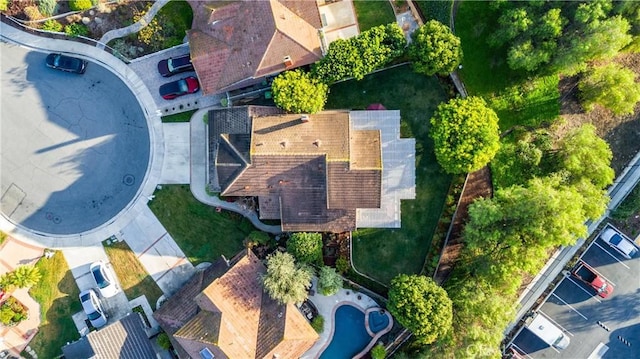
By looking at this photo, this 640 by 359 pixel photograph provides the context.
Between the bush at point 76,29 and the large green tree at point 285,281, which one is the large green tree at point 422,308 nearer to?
the large green tree at point 285,281

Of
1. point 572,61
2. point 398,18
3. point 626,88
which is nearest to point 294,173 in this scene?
point 398,18

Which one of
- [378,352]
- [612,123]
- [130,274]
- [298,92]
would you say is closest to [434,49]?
[298,92]

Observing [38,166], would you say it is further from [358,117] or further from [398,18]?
[398,18]

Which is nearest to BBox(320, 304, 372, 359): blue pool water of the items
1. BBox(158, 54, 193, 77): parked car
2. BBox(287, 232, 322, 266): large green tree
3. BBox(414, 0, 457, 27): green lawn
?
BBox(287, 232, 322, 266): large green tree

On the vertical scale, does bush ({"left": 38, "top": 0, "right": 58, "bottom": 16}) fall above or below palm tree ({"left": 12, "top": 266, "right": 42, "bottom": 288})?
above

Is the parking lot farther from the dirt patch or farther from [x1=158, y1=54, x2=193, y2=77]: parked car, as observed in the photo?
[x1=158, y1=54, x2=193, y2=77]: parked car

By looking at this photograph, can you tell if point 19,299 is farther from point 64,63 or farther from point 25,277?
point 64,63

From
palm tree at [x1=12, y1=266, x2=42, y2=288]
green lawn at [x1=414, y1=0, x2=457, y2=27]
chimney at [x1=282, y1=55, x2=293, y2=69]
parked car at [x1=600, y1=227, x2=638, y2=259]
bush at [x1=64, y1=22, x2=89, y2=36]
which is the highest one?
green lawn at [x1=414, y1=0, x2=457, y2=27]

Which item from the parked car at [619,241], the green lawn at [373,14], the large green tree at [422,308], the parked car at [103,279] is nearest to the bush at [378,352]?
the large green tree at [422,308]
